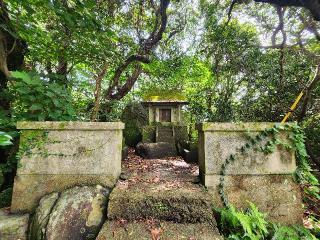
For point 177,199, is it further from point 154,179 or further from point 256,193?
point 256,193

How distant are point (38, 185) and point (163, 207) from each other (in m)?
2.07

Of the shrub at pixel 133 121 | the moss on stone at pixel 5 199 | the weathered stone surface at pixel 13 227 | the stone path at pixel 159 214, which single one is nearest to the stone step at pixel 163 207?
the stone path at pixel 159 214

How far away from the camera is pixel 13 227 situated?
2910 millimetres

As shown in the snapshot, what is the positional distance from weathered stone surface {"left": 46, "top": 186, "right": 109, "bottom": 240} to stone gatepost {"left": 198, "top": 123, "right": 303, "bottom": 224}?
5.57 feet

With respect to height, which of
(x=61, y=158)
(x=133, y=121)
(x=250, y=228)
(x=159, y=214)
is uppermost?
(x=133, y=121)

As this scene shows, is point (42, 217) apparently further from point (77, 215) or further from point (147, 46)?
point (147, 46)

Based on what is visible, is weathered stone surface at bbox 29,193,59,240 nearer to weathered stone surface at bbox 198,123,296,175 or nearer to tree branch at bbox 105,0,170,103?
weathered stone surface at bbox 198,123,296,175

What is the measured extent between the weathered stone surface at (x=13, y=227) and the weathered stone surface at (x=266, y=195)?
110 inches

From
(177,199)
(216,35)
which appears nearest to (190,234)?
(177,199)

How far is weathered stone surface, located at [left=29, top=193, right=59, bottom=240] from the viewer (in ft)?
8.74

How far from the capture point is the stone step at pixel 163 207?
2.72 meters

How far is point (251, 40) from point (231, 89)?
2674 mm

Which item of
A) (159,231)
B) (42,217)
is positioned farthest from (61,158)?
(159,231)

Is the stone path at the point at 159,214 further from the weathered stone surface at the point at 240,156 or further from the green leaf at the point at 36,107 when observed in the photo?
the green leaf at the point at 36,107
